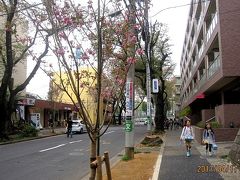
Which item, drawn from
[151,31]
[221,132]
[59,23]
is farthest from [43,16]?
[151,31]

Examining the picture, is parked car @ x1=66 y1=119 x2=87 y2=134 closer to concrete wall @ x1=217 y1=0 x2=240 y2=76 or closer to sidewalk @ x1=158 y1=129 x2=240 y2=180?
concrete wall @ x1=217 y1=0 x2=240 y2=76

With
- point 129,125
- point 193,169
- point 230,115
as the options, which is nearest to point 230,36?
point 230,115

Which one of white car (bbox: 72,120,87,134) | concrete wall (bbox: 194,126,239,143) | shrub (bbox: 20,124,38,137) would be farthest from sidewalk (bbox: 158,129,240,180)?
white car (bbox: 72,120,87,134)

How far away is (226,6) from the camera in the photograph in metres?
25.7

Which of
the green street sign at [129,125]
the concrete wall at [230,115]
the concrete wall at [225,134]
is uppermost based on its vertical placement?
the concrete wall at [230,115]

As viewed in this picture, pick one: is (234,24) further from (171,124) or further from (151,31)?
(171,124)

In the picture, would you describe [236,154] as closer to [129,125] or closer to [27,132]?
[129,125]

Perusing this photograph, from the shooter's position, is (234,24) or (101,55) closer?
(101,55)

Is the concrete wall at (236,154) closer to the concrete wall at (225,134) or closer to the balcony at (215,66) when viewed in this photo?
the concrete wall at (225,134)

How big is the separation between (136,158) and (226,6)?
1230 cm

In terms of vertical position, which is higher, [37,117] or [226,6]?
[226,6]

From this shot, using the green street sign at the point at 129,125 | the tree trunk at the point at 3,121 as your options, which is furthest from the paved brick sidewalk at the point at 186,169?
the tree trunk at the point at 3,121

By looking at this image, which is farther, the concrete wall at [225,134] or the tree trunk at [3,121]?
the tree trunk at [3,121]

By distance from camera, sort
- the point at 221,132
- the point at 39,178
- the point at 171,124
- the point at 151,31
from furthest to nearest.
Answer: the point at 171,124
the point at 151,31
the point at 221,132
the point at 39,178
